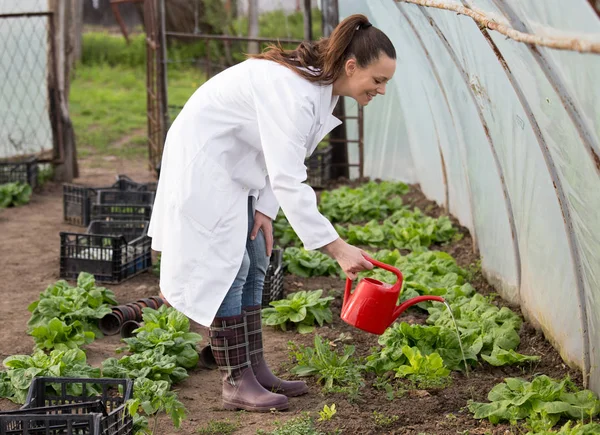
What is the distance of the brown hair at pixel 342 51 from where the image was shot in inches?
136

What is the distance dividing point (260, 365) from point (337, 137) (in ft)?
21.7

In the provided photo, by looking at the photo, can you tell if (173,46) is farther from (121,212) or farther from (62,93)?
(121,212)

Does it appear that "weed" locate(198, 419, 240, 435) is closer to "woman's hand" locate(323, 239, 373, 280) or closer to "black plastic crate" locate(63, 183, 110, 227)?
"woman's hand" locate(323, 239, 373, 280)

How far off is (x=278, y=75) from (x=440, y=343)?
183cm

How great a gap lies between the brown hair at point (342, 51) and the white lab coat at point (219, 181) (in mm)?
56

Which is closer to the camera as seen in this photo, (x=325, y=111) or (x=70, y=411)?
(x=70, y=411)

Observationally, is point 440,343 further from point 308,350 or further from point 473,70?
point 473,70

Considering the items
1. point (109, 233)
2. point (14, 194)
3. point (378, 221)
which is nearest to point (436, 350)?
point (109, 233)

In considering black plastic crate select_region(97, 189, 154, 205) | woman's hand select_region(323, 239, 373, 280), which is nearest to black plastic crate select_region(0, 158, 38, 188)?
black plastic crate select_region(97, 189, 154, 205)

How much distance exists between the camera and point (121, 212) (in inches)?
297

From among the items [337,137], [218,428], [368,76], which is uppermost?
[368,76]

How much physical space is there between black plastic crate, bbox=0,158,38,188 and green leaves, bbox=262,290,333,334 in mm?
5268

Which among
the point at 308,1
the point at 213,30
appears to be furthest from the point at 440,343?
the point at 213,30

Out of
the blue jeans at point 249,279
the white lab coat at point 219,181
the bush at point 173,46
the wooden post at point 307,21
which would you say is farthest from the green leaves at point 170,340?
the bush at point 173,46
